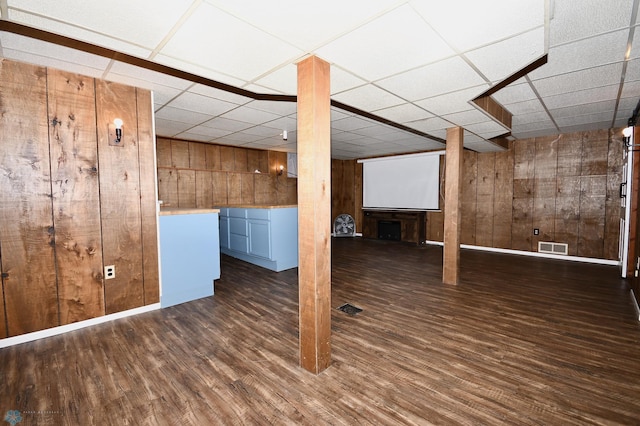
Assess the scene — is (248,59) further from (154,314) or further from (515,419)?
(515,419)

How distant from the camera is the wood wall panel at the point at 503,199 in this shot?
19.9ft

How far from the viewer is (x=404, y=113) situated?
11.5 feet

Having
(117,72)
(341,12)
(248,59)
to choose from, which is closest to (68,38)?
(117,72)

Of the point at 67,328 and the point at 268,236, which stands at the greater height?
the point at 268,236

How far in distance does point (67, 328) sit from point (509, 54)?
4.38 meters

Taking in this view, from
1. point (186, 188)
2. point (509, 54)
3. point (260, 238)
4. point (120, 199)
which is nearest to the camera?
point (509, 54)

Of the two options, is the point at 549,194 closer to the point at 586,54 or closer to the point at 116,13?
the point at 586,54

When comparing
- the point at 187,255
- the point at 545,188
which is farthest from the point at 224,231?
the point at 545,188

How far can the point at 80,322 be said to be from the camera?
104 inches

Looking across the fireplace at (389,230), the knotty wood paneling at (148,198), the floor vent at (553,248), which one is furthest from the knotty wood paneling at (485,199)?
the knotty wood paneling at (148,198)

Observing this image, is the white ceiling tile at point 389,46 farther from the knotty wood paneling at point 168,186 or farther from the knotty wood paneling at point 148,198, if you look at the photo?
the knotty wood paneling at point 168,186

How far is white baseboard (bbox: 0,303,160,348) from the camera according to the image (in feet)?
7.65

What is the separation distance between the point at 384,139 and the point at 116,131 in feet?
14.5

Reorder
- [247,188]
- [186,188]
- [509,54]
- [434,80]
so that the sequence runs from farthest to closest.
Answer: [247,188] < [186,188] < [434,80] < [509,54]
